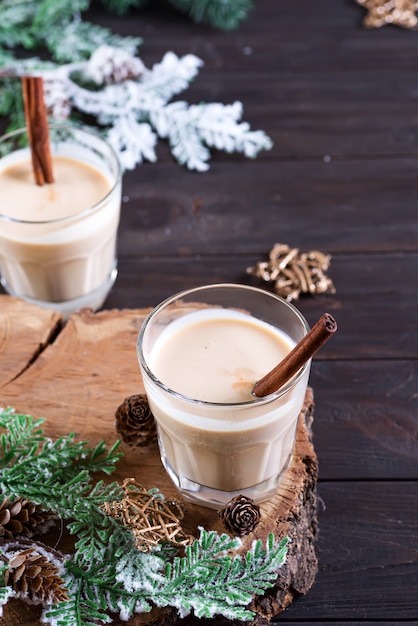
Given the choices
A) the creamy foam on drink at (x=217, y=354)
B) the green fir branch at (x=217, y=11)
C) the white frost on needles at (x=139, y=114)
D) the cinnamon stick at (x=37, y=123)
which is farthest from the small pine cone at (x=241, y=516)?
the green fir branch at (x=217, y=11)

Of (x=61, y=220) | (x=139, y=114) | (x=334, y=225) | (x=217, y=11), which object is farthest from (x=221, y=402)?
(x=217, y=11)

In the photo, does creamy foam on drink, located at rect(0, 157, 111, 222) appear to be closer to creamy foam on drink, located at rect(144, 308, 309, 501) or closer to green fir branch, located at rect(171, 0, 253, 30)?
creamy foam on drink, located at rect(144, 308, 309, 501)

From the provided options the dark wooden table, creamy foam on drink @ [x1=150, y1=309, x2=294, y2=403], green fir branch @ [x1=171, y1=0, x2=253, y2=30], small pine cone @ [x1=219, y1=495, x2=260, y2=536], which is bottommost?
the dark wooden table

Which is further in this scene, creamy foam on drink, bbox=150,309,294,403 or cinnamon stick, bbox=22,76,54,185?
cinnamon stick, bbox=22,76,54,185

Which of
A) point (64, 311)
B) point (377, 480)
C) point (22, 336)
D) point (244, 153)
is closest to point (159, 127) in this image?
point (244, 153)

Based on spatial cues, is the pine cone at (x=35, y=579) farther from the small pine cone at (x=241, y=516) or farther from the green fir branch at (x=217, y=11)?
the green fir branch at (x=217, y=11)

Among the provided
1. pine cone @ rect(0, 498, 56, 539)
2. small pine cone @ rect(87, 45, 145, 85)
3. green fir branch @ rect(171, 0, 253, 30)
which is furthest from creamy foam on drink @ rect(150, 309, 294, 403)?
green fir branch @ rect(171, 0, 253, 30)

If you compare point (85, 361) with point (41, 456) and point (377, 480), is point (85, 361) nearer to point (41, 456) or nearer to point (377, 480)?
point (41, 456)
